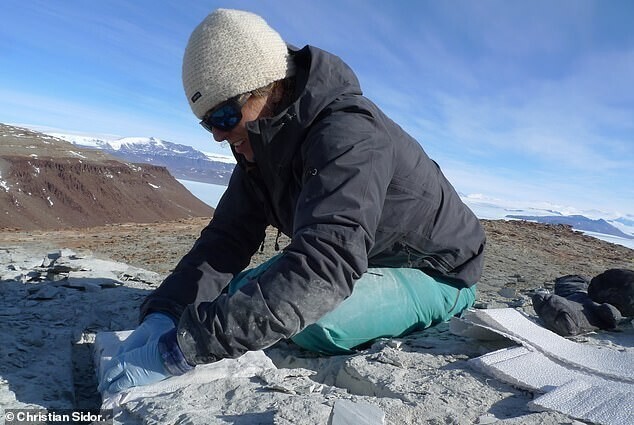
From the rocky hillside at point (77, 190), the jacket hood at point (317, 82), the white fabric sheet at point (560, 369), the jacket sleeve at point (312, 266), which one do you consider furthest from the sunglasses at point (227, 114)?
the rocky hillside at point (77, 190)

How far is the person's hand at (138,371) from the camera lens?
5.83 ft

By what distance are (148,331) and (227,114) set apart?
946 mm

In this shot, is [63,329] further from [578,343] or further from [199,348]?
[578,343]

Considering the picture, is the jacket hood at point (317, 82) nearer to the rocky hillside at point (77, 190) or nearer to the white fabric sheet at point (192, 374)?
the white fabric sheet at point (192, 374)

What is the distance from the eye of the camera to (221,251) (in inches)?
97.2

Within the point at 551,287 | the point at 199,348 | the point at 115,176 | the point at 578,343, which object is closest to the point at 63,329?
the point at 199,348

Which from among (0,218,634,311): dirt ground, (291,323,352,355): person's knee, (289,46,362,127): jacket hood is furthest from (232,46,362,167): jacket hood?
(0,218,634,311): dirt ground

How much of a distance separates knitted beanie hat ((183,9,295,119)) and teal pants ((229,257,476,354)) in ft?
2.39

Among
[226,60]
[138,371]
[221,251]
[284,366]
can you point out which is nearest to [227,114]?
[226,60]

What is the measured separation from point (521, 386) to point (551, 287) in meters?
3.29

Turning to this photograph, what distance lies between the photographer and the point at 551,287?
4.68m

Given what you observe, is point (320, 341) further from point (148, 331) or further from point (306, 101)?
point (306, 101)

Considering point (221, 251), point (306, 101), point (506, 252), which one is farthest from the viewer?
point (506, 252)

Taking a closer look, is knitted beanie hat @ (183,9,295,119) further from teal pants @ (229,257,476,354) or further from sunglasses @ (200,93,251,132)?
teal pants @ (229,257,476,354)
